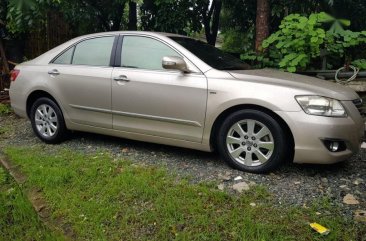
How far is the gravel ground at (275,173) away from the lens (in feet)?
12.2

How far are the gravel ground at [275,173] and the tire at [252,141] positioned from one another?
13 cm

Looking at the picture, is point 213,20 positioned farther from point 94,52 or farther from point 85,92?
point 85,92

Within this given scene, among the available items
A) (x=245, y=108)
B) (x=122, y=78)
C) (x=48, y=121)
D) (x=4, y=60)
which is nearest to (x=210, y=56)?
(x=245, y=108)

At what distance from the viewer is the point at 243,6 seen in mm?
8625

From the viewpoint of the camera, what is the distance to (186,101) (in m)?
4.47

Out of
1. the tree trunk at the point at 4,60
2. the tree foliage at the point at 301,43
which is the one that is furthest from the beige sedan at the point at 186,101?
the tree trunk at the point at 4,60

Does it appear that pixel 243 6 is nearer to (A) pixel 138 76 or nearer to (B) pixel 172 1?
(B) pixel 172 1

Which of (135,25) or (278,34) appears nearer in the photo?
(278,34)

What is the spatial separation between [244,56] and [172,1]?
200cm

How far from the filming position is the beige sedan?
156 inches

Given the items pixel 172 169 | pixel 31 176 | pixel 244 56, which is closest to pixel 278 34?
pixel 244 56

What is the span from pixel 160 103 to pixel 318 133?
178 centimetres

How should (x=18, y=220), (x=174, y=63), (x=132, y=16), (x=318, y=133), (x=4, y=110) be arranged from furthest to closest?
(x=132, y=16) < (x=4, y=110) < (x=174, y=63) < (x=318, y=133) < (x=18, y=220)

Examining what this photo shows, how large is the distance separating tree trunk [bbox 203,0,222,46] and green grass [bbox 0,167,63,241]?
647 cm
